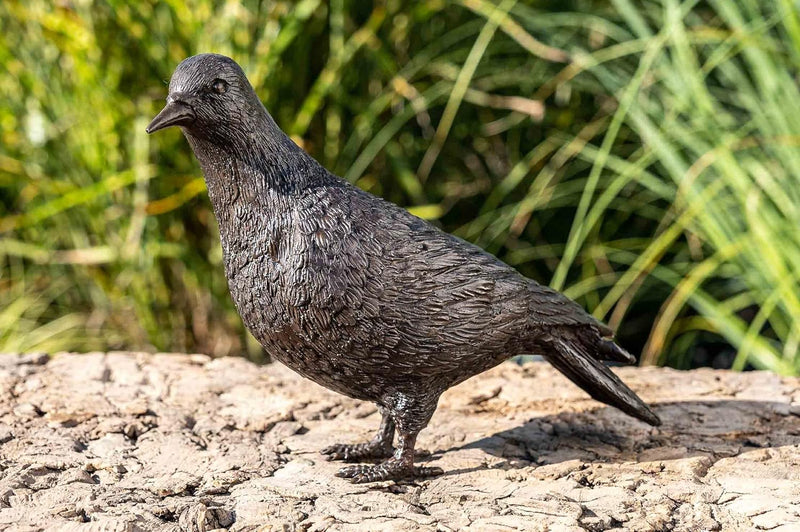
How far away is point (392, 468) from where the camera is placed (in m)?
2.00

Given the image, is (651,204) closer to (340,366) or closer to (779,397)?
(779,397)

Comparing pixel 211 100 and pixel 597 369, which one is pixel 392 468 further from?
pixel 211 100

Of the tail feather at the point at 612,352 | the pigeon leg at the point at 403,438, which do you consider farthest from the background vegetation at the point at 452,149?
the pigeon leg at the point at 403,438

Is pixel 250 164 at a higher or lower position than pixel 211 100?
lower

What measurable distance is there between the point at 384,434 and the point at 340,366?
34 centimetres

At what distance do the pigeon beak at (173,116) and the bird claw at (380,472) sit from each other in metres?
0.88

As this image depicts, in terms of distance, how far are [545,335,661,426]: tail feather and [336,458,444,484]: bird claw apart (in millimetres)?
456

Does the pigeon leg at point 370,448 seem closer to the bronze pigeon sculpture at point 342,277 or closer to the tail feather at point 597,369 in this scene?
the bronze pigeon sculpture at point 342,277

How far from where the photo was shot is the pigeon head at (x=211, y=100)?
1822 millimetres

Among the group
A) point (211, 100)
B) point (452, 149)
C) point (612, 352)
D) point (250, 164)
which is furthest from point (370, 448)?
point (452, 149)

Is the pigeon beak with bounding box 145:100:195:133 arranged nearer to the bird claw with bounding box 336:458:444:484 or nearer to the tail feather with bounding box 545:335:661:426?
the bird claw with bounding box 336:458:444:484

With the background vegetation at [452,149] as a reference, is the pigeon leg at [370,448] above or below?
below

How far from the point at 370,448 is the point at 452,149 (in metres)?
2.12

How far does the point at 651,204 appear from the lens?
4086 millimetres
